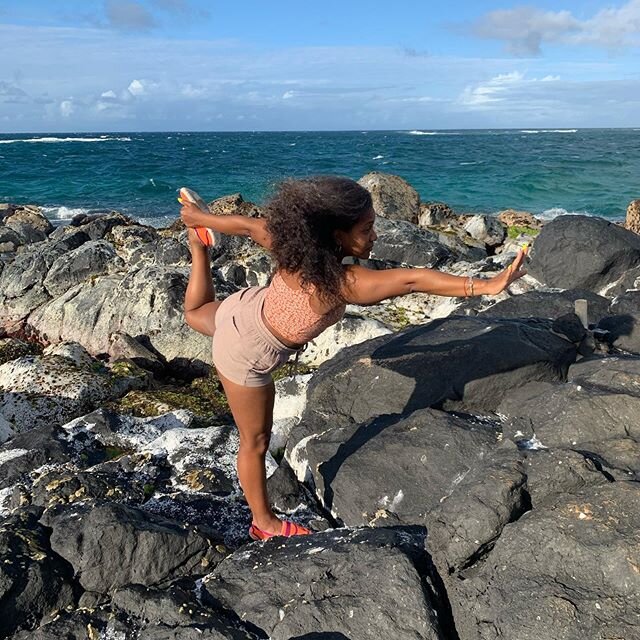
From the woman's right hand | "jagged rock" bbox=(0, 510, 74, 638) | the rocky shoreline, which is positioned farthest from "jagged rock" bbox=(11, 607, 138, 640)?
the woman's right hand

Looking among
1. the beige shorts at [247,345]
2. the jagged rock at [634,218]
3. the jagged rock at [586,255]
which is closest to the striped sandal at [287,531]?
the beige shorts at [247,345]

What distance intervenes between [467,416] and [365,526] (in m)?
1.31

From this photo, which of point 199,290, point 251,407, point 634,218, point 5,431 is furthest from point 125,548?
point 634,218

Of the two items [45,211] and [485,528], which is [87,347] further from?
[45,211]

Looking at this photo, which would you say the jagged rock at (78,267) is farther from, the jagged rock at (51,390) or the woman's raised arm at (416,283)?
the woman's raised arm at (416,283)

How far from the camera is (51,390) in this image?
8719 mm

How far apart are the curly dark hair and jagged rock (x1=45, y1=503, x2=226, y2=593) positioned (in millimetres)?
1905

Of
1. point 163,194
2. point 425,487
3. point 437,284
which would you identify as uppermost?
point 437,284

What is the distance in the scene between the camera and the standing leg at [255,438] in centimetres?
452

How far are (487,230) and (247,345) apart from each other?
46.8 ft

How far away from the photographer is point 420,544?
4117mm

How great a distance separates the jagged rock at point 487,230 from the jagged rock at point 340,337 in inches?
351

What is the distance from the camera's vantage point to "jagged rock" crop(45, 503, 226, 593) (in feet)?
14.1

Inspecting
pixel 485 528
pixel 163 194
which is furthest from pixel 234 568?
pixel 163 194
